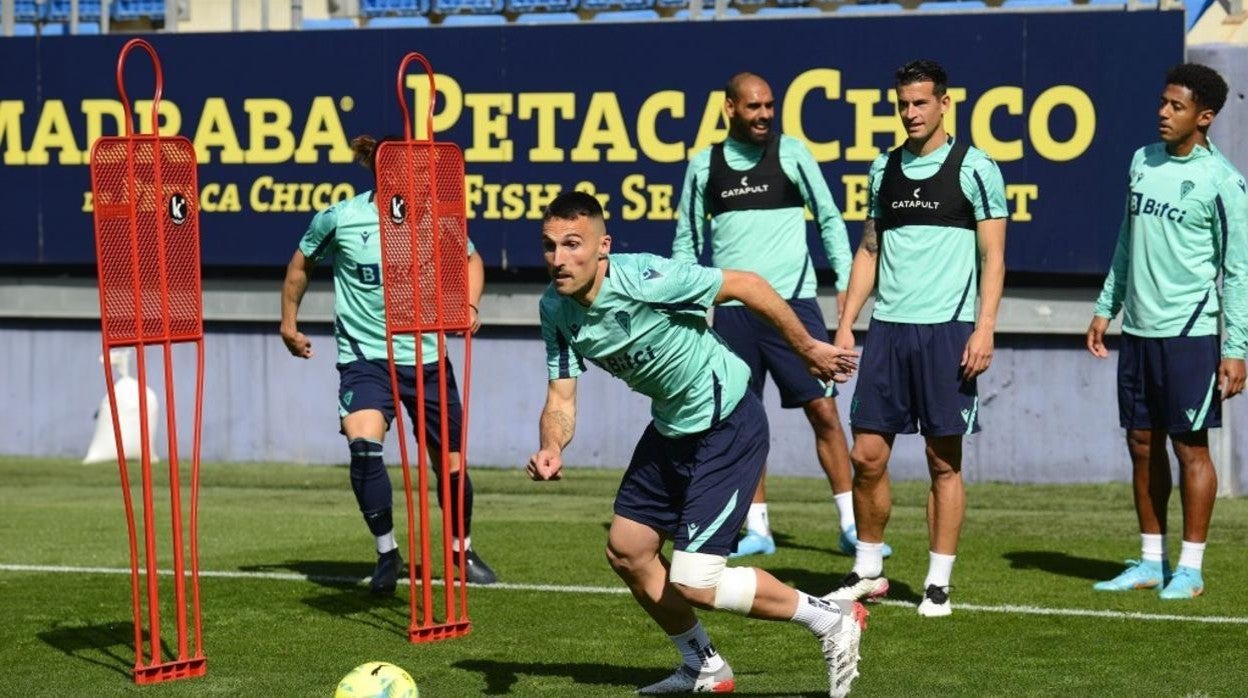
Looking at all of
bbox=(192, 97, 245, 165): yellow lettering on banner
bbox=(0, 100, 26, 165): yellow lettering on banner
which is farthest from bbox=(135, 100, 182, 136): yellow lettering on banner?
bbox=(0, 100, 26, 165): yellow lettering on banner

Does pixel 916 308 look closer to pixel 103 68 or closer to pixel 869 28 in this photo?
pixel 869 28

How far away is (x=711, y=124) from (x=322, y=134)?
3305 mm

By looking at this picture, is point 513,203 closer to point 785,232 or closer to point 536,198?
point 536,198

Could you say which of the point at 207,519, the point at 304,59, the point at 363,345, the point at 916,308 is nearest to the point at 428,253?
the point at 363,345

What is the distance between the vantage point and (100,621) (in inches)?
368

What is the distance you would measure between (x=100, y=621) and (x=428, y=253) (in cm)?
237

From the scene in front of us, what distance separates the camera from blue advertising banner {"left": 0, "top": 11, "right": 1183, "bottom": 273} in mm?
14516

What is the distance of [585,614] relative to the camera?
30.5 ft

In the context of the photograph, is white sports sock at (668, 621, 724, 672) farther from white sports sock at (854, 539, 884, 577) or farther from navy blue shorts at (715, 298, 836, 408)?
navy blue shorts at (715, 298, 836, 408)

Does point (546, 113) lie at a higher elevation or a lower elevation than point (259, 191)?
higher

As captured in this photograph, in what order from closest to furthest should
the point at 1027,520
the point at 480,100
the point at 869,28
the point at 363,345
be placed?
the point at 363,345 → the point at 1027,520 → the point at 869,28 → the point at 480,100

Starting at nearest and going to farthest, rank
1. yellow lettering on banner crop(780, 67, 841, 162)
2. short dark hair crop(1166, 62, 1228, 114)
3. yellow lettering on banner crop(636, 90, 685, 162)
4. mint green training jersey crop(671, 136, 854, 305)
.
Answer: short dark hair crop(1166, 62, 1228, 114)
mint green training jersey crop(671, 136, 854, 305)
yellow lettering on banner crop(780, 67, 841, 162)
yellow lettering on banner crop(636, 90, 685, 162)

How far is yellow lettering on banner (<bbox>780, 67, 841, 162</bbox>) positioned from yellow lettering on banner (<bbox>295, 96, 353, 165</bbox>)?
145 inches

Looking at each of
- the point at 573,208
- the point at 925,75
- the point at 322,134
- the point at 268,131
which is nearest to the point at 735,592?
the point at 573,208
